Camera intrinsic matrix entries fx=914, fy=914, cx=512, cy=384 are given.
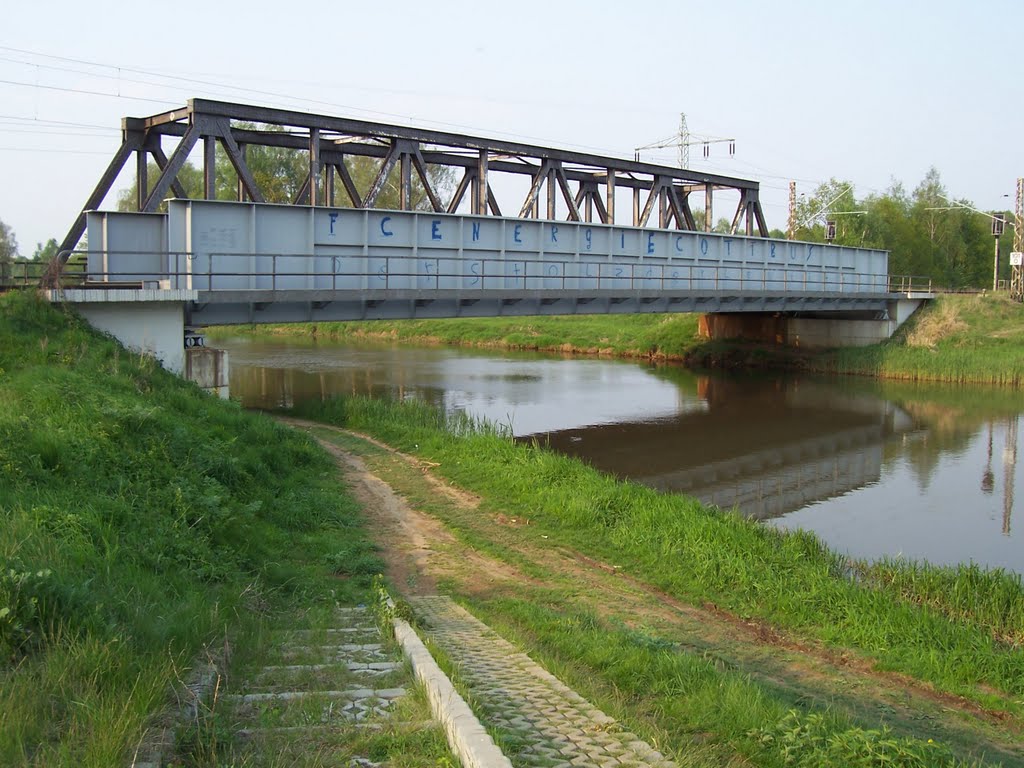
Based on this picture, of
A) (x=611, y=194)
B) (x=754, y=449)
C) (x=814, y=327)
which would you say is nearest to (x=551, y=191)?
(x=611, y=194)

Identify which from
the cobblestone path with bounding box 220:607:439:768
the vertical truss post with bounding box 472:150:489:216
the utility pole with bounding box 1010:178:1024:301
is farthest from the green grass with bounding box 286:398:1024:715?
the utility pole with bounding box 1010:178:1024:301

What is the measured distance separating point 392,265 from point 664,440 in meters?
9.13

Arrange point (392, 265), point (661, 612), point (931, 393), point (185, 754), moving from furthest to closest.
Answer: point (931, 393)
point (392, 265)
point (661, 612)
point (185, 754)

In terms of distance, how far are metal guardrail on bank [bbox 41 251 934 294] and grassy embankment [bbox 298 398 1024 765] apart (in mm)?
7671

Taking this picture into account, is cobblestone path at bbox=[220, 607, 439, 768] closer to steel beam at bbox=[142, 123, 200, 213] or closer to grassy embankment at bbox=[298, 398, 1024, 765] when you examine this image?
grassy embankment at bbox=[298, 398, 1024, 765]

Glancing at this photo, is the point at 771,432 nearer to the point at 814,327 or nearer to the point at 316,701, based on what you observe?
the point at 814,327

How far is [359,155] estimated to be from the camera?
31.4m

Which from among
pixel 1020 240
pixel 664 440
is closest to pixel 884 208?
pixel 1020 240

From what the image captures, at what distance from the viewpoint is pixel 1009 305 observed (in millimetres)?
47312

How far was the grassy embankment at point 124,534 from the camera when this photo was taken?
4812mm

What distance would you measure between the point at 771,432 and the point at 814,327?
70.7ft

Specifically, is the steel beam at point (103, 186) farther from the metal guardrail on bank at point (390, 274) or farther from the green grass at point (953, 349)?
the green grass at point (953, 349)

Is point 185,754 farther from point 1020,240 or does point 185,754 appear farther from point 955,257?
point 955,257

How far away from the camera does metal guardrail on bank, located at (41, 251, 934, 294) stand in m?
20.9
